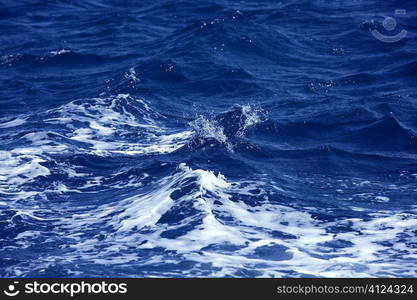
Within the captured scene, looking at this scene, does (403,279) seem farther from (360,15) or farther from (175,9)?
(175,9)

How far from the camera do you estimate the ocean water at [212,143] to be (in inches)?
719

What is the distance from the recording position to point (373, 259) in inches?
699

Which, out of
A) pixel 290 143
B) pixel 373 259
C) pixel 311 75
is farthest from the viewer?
pixel 311 75

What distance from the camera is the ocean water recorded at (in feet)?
59.9

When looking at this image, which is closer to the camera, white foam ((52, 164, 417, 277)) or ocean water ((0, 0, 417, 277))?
white foam ((52, 164, 417, 277))

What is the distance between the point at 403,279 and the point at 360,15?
2279cm

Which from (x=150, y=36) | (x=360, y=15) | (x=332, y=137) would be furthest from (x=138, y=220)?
(x=360, y=15)

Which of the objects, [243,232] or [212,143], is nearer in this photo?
[243,232]

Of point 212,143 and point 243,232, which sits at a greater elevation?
point 212,143

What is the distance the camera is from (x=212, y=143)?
24.0 metres

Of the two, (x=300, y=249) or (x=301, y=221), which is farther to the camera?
(x=301, y=221)

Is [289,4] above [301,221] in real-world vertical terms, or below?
above

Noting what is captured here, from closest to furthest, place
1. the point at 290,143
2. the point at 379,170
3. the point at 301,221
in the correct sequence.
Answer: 1. the point at 301,221
2. the point at 379,170
3. the point at 290,143

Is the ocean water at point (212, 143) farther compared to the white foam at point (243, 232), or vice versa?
the ocean water at point (212, 143)
